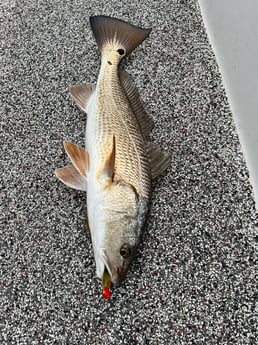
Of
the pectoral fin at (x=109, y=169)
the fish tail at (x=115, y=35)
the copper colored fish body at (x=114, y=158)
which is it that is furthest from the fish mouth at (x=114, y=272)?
the fish tail at (x=115, y=35)

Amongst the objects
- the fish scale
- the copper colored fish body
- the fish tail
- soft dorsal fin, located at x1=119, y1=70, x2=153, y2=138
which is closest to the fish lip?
the copper colored fish body

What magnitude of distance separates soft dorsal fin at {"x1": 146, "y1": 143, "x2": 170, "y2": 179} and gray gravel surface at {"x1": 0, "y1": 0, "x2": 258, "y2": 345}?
29 millimetres

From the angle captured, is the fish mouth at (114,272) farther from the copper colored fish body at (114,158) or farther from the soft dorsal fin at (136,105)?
the soft dorsal fin at (136,105)

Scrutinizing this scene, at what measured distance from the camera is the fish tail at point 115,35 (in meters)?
1.28

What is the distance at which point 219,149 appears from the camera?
3.74 feet

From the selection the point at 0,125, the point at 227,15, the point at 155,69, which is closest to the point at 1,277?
the point at 0,125

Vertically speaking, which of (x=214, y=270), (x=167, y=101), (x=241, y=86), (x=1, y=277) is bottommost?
(x=1, y=277)

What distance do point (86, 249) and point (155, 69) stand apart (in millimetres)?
581

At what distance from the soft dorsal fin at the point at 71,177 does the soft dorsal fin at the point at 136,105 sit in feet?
0.62

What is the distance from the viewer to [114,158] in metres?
0.98

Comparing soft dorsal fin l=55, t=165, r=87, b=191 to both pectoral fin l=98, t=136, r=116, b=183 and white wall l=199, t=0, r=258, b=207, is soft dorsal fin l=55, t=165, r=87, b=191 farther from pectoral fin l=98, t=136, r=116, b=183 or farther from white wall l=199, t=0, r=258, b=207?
white wall l=199, t=0, r=258, b=207

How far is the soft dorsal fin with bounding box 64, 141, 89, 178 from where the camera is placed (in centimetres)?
103

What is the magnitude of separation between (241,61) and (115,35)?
1.14 feet

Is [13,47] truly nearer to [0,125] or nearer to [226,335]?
[0,125]
